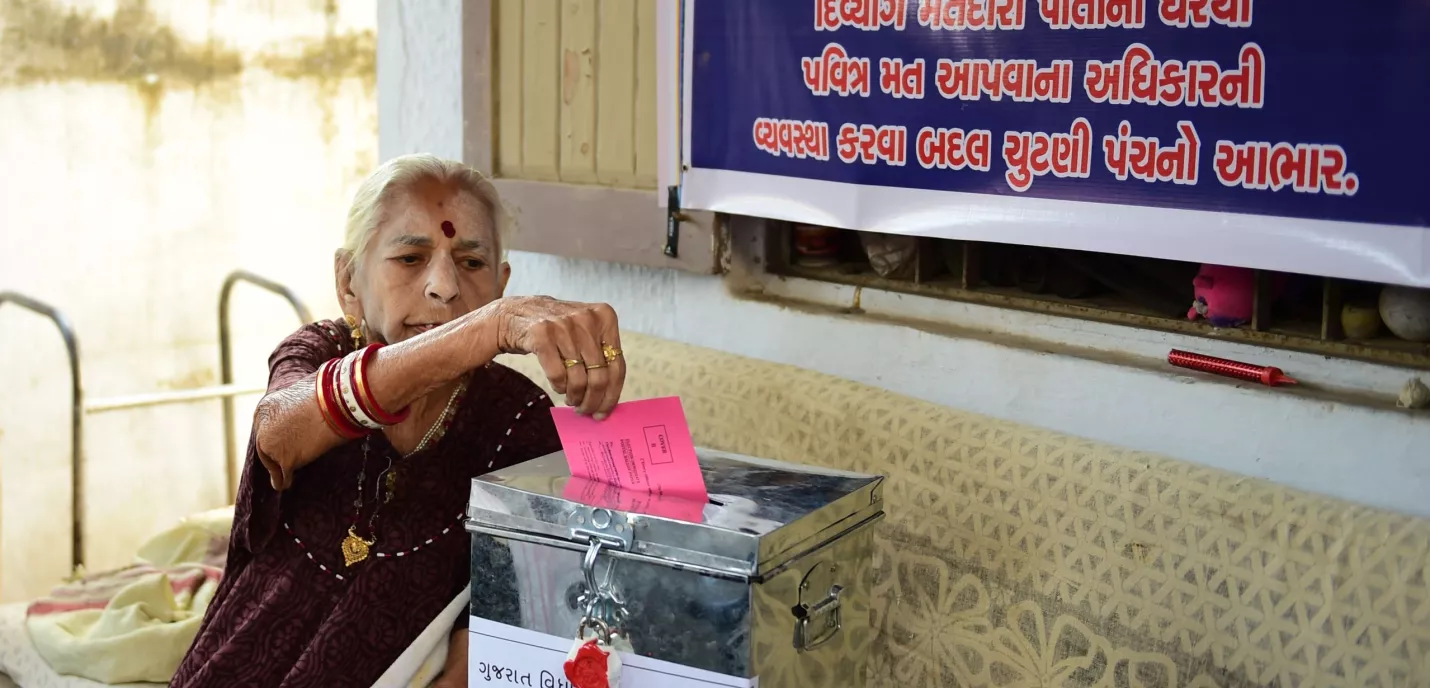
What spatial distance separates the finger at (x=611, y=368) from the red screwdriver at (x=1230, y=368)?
102cm

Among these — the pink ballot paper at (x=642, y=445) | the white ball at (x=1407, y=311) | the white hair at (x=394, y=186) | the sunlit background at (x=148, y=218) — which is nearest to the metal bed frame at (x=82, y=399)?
the sunlit background at (x=148, y=218)

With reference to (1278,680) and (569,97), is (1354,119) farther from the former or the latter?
(569,97)

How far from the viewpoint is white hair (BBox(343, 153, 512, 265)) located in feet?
6.81

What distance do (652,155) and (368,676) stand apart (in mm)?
1419

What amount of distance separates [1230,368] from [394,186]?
1.35 m

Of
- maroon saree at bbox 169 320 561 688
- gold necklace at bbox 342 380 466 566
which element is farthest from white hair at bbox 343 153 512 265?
gold necklace at bbox 342 380 466 566

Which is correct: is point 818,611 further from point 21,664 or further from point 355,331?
point 21,664

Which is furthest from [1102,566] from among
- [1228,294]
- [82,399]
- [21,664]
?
[82,399]

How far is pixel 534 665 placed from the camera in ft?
5.07

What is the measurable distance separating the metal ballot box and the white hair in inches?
23.9

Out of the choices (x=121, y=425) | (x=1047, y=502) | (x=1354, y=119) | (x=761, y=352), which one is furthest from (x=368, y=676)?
(x=121, y=425)

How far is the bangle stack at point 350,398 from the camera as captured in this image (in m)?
1.76

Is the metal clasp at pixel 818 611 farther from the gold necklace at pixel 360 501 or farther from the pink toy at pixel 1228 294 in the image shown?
the pink toy at pixel 1228 294

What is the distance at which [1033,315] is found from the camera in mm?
2430
